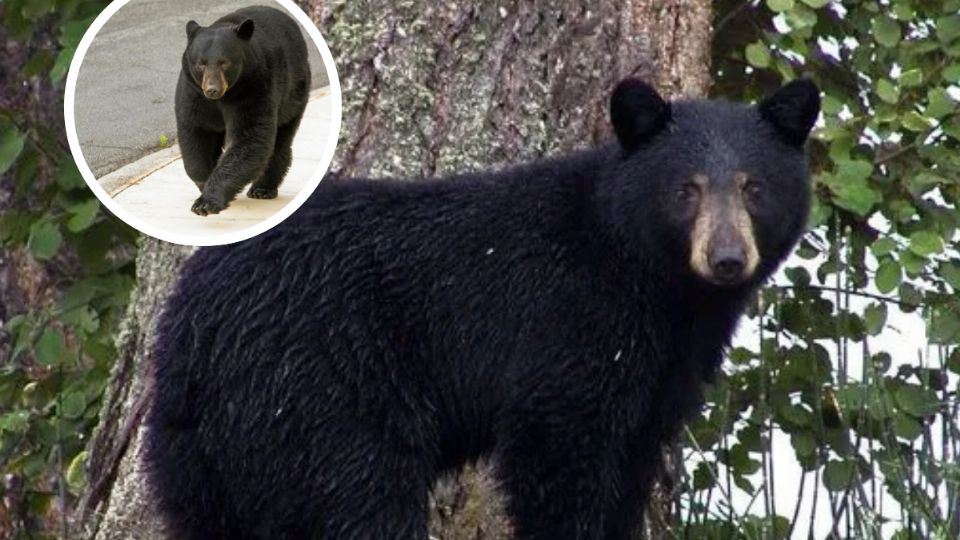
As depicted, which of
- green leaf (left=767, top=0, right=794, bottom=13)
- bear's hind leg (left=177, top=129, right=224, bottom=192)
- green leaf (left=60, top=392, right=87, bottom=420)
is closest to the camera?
bear's hind leg (left=177, top=129, right=224, bottom=192)

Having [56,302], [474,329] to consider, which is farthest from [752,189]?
[56,302]

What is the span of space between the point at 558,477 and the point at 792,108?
1.09 m

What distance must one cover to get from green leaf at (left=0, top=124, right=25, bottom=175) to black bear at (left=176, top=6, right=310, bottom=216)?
2.07m

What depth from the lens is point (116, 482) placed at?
6.42 m

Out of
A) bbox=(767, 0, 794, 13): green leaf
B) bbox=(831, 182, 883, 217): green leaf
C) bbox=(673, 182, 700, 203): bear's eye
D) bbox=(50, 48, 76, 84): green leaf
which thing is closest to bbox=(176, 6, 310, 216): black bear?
bbox=(673, 182, 700, 203): bear's eye

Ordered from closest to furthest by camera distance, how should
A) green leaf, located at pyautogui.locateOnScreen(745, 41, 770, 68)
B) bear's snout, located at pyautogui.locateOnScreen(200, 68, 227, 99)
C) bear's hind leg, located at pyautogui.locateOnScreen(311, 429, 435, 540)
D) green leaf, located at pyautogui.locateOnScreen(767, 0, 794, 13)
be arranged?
bear's snout, located at pyautogui.locateOnScreen(200, 68, 227, 99) < bear's hind leg, located at pyautogui.locateOnScreen(311, 429, 435, 540) < green leaf, located at pyautogui.locateOnScreen(767, 0, 794, 13) < green leaf, located at pyautogui.locateOnScreen(745, 41, 770, 68)

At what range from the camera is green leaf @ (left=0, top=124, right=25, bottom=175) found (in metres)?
7.27

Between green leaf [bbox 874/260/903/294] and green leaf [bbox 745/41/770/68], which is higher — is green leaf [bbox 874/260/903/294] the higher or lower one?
the lower one

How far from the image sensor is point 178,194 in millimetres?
5344

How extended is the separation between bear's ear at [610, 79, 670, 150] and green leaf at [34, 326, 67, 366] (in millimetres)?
2529

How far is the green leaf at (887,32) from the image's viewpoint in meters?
6.75

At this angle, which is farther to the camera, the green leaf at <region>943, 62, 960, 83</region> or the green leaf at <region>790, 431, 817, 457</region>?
the green leaf at <region>790, 431, 817, 457</region>

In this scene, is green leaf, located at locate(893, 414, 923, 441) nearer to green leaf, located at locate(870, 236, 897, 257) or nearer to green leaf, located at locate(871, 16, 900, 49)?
green leaf, located at locate(870, 236, 897, 257)

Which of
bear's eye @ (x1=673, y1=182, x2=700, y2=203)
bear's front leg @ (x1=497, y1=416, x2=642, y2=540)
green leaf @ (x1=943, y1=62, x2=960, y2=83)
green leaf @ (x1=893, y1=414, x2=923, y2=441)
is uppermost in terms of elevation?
green leaf @ (x1=943, y1=62, x2=960, y2=83)
